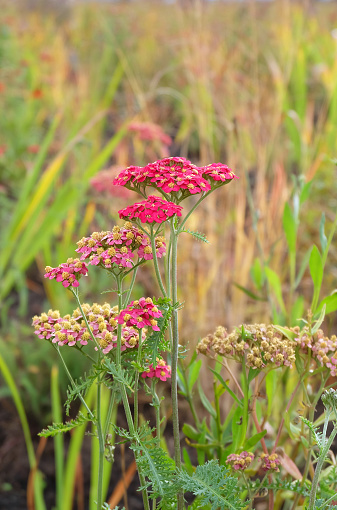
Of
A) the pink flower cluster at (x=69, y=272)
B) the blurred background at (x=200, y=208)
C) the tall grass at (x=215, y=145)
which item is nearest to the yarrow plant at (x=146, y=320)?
the pink flower cluster at (x=69, y=272)

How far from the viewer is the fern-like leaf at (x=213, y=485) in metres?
0.62

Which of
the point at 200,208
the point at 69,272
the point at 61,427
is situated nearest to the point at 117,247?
the point at 69,272

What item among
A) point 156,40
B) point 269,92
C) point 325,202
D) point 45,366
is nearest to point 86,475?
point 45,366

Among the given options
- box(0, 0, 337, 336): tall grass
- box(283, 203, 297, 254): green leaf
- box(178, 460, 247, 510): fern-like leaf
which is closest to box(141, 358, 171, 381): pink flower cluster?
box(178, 460, 247, 510): fern-like leaf

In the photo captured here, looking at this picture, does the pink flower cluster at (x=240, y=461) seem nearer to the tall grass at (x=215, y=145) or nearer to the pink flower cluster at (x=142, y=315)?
the pink flower cluster at (x=142, y=315)

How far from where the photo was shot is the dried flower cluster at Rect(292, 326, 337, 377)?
721mm

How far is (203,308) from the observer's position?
165cm

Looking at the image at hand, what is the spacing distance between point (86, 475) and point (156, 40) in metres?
4.87

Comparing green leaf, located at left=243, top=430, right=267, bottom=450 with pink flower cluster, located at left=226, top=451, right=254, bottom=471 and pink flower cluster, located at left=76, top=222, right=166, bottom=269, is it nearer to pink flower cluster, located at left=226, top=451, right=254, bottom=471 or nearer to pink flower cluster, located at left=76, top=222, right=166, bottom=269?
pink flower cluster, located at left=226, top=451, right=254, bottom=471

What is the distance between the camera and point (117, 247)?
25.8 inches

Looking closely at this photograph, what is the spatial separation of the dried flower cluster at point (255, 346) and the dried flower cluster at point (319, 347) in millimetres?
16

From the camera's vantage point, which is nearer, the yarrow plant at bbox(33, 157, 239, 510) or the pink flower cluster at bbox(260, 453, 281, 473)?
the yarrow plant at bbox(33, 157, 239, 510)

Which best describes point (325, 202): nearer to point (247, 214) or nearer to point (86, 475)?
point (247, 214)

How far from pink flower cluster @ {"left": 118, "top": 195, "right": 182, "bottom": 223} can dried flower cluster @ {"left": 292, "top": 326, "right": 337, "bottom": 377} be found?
0.86 ft
